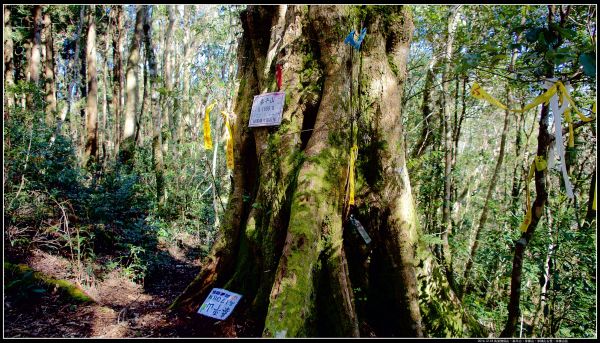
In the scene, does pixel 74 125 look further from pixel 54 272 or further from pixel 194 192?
pixel 54 272

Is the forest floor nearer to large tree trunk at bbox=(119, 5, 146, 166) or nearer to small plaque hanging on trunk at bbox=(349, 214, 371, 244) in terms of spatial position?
small plaque hanging on trunk at bbox=(349, 214, 371, 244)

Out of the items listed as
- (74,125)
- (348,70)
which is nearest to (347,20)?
(348,70)

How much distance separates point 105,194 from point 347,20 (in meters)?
5.52

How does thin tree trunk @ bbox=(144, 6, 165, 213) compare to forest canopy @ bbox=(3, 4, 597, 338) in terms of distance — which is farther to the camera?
thin tree trunk @ bbox=(144, 6, 165, 213)

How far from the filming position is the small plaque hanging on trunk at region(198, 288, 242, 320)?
3.60m

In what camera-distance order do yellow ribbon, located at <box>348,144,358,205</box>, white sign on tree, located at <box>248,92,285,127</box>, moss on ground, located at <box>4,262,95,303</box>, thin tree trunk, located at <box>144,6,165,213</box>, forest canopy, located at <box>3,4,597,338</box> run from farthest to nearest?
1. thin tree trunk, located at <box>144,6,165,213</box>
2. moss on ground, located at <box>4,262,95,303</box>
3. white sign on tree, located at <box>248,92,285,127</box>
4. yellow ribbon, located at <box>348,144,358,205</box>
5. forest canopy, located at <box>3,4,597,338</box>

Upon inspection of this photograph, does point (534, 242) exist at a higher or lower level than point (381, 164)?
lower

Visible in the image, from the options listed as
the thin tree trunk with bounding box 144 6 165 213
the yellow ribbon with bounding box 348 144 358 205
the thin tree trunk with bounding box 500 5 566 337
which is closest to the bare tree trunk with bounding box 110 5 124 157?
the thin tree trunk with bounding box 144 6 165 213

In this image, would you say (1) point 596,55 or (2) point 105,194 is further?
(2) point 105,194

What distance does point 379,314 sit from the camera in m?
3.80

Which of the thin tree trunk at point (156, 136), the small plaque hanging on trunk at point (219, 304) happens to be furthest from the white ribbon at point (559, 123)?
the thin tree trunk at point (156, 136)

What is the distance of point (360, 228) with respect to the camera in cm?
362

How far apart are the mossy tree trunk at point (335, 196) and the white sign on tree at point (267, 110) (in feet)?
0.27

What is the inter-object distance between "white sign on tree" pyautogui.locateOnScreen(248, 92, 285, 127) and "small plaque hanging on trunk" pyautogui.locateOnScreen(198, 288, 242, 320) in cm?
179
